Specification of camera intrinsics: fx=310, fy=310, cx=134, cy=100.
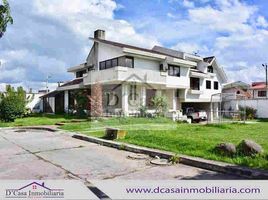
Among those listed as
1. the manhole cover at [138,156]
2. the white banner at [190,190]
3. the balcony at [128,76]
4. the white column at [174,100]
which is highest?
the balcony at [128,76]

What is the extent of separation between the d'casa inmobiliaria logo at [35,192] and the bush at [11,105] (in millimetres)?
18485

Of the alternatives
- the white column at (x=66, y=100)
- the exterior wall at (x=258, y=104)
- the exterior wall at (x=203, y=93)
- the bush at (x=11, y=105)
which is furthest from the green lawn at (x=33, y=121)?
the exterior wall at (x=258, y=104)

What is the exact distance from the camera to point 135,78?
22828mm

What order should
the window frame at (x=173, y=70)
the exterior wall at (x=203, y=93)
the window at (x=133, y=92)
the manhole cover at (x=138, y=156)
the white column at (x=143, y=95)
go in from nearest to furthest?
the manhole cover at (x=138, y=156) → the window at (x=133, y=92) → the white column at (x=143, y=95) → the window frame at (x=173, y=70) → the exterior wall at (x=203, y=93)

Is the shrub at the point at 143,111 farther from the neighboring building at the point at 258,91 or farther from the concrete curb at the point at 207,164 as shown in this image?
the neighboring building at the point at 258,91

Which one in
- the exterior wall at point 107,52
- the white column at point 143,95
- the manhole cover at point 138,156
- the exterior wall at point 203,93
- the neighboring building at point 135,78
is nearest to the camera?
the manhole cover at point 138,156

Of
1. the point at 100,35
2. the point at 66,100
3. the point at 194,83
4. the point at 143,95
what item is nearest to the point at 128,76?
the point at 143,95

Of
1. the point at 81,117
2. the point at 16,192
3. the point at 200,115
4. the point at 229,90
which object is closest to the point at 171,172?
the point at 16,192

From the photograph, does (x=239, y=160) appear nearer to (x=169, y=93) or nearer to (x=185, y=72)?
(x=169, y=93)

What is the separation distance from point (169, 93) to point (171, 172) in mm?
21125

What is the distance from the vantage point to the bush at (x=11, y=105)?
2188 centimetres

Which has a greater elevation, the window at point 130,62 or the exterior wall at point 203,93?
the window at point 130,62

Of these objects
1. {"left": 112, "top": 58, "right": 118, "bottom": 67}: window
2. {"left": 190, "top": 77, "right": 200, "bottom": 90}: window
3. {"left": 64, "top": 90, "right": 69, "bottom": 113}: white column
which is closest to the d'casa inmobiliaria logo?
{"left": 112, "top": 58, "right": 118, "bottom": 67}: window

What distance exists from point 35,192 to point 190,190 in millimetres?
2340
